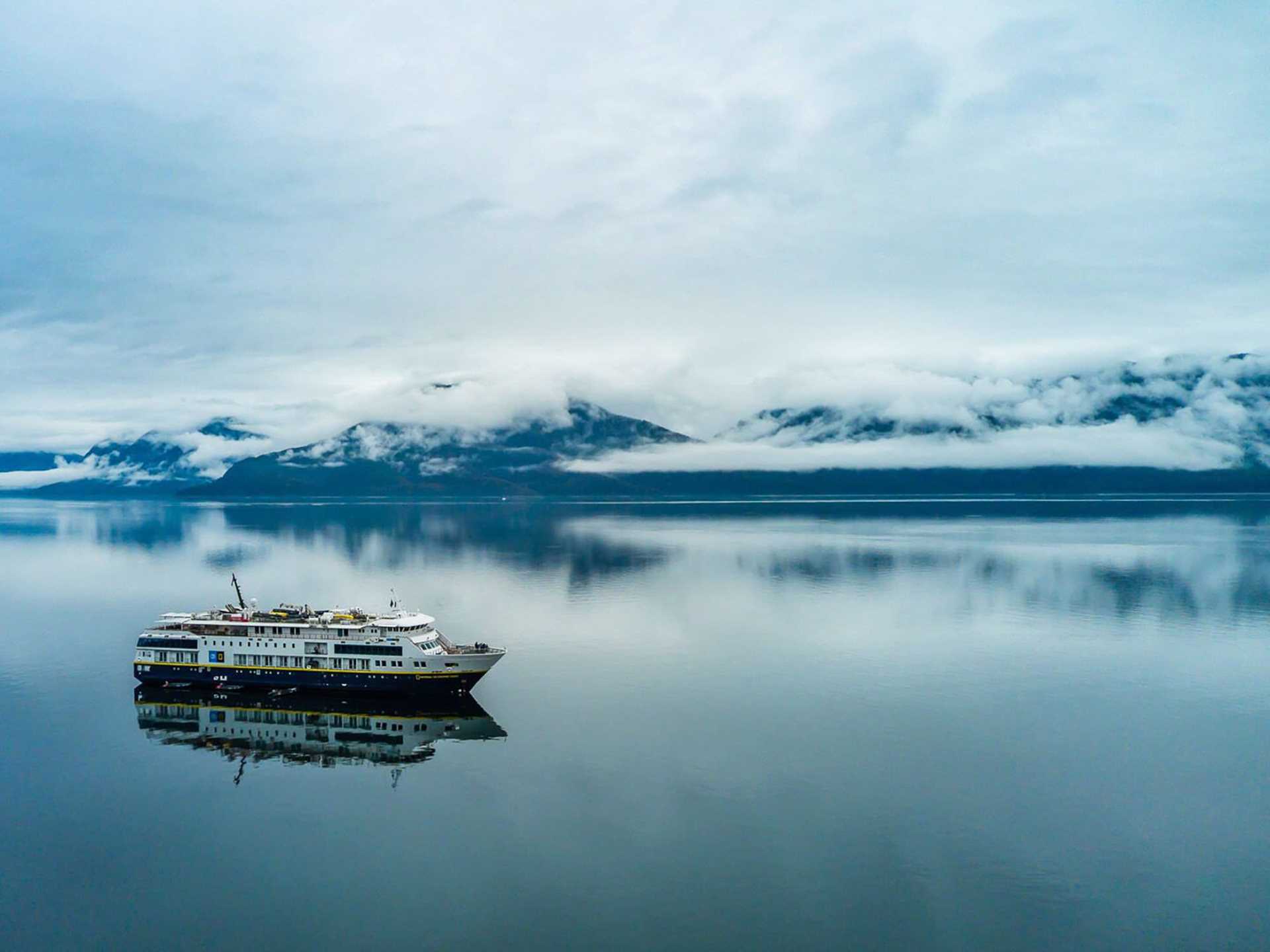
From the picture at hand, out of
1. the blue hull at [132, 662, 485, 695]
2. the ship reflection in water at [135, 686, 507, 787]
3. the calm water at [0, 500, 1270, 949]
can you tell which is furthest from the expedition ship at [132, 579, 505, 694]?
the calm water at [0, 500, 1270, 949]

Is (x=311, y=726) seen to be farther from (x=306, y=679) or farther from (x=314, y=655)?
(x=314, y=655)

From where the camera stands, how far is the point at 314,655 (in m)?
72.6

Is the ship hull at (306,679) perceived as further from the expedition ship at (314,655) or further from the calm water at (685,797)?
the calm water at (685,797)

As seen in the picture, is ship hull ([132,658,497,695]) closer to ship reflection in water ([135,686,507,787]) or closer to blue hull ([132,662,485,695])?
blue hull ([132,662,485,695])

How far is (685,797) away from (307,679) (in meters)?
38.8

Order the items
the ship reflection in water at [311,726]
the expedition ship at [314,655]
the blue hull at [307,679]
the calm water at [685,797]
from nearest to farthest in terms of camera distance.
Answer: the calm water at [685,797]
the ship reflection in water at [311,726]
the blue hull at [307,679]
the expedition ship at [314,655]

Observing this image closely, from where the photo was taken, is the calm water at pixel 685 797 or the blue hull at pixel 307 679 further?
the blue hull at pixel 307 679

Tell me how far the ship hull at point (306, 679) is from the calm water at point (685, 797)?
272 cm

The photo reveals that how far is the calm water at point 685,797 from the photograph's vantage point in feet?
122

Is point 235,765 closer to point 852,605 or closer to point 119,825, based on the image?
point 119,825

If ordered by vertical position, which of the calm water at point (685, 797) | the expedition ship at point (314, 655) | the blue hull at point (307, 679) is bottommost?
the calm water at point (685, 797)

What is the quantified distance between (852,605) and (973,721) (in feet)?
163

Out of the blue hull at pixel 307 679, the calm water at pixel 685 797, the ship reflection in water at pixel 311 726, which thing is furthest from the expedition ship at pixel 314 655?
the calm water at pixel 685 797

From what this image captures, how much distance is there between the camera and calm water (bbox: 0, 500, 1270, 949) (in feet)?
122
